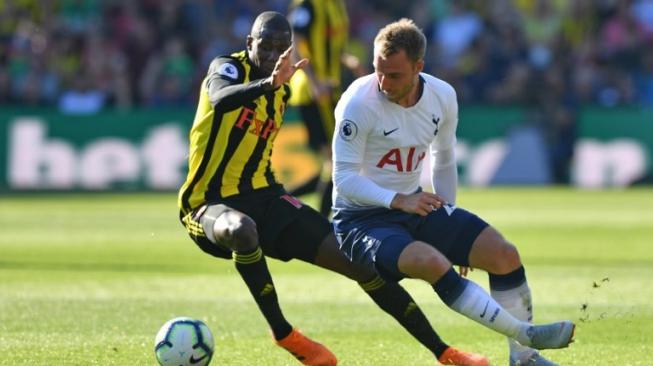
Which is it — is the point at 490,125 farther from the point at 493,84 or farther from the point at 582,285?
the point at 582,285

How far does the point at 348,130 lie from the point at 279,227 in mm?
1100

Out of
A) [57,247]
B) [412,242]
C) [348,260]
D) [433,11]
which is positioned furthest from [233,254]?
[433,11]

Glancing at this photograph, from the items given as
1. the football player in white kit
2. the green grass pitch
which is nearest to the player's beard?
the football player in white kit

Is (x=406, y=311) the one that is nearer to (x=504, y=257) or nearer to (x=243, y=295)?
(x=504, y=257)

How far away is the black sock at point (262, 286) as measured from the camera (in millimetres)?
7582

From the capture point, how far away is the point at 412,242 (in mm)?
6898

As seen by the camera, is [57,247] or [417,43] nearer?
[417,43]

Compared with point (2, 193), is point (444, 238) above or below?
above

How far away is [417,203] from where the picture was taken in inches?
273

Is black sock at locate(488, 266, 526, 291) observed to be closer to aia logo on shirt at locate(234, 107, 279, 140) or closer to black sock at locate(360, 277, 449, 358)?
black sock at locate(360, 277, 449, 358)

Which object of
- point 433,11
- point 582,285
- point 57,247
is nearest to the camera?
point 582,285

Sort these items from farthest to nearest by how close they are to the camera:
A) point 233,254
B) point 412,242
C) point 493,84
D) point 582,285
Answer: point 493,84 → point 582,285 → point 233,254 → point 412,242

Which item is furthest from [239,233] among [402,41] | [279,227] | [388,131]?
[402,41]

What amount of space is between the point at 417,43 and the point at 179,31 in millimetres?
19663
